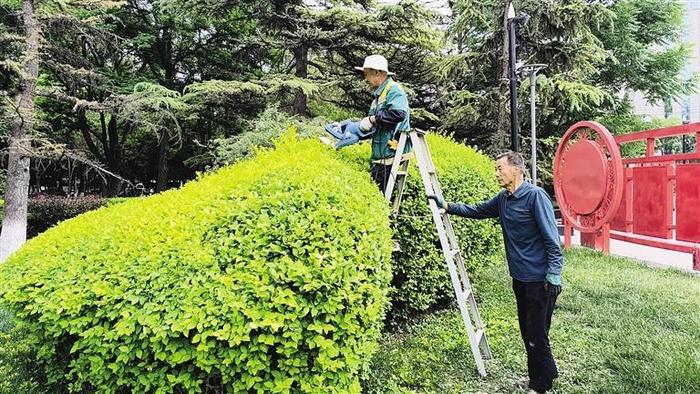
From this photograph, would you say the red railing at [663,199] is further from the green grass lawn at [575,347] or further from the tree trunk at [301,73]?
the tree trunk at [301,73]

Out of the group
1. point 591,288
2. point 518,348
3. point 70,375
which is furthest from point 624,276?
point 70,375

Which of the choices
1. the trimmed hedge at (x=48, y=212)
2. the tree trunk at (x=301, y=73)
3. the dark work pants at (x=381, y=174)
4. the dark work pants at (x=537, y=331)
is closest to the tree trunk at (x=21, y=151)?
the trimmed hedge at (x=48, y=212)

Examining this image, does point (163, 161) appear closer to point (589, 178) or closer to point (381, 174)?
point (589, 178)

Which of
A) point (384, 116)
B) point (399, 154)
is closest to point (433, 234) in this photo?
point (399, 154)

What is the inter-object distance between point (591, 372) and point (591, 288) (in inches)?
107

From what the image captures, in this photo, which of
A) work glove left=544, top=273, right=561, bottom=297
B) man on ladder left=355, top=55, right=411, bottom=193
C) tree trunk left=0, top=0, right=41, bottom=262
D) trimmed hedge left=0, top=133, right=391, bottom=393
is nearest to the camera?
trimmed hedge left=0, top=133, right=391, bottom=393

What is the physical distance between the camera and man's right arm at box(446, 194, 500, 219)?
12.0 ft

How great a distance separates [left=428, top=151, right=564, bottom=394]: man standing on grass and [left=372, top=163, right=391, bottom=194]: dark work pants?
0.92 metres

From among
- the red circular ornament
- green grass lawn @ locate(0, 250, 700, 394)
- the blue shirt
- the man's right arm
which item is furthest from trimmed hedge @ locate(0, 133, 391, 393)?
the red circular ornament

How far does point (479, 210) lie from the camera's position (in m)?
3.73

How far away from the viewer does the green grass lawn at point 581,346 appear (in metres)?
3.47

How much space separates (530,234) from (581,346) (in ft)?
5.22

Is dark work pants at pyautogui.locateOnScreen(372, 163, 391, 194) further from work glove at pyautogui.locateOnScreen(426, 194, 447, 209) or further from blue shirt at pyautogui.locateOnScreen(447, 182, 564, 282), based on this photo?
blue shirt at pyautogui.locateOnScreen(447, 182, 564, 282)

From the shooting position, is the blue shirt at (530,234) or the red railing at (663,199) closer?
the blue shirt at (530,234)
